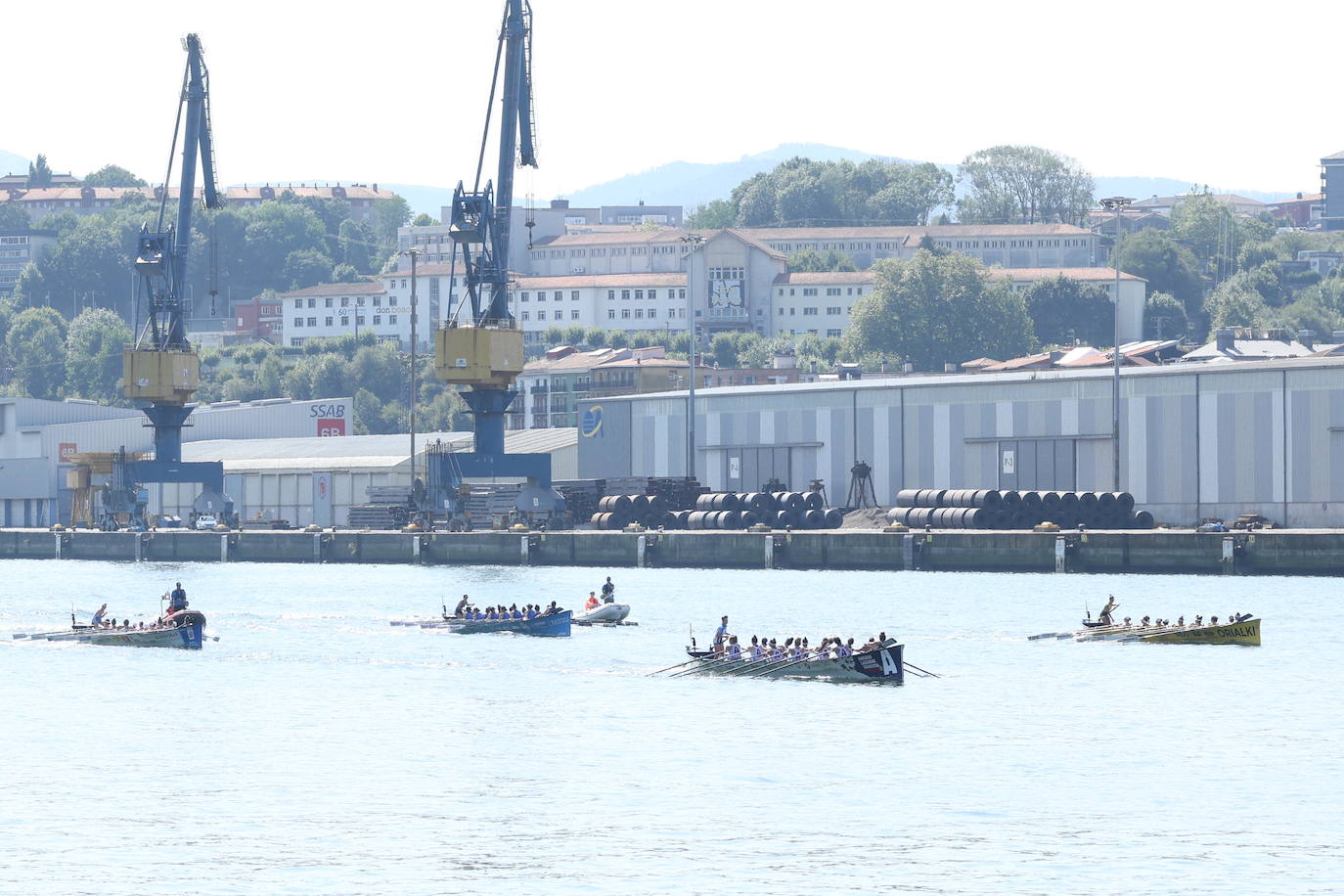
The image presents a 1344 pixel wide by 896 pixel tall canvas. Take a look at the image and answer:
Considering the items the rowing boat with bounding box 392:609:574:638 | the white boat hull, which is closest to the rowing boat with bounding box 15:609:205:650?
the rowing boat with bounding box 392:609:574:638

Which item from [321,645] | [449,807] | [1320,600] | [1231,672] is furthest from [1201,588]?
[449,807]

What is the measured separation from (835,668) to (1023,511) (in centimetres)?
4903

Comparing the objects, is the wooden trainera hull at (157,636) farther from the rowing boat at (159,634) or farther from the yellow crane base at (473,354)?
the yellow crane base at (473,354)

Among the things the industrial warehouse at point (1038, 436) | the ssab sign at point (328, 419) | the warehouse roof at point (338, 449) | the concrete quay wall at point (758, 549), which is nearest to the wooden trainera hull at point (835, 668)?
the concrete quay wall at point (758, 549)

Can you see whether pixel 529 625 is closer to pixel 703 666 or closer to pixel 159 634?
pixel 703 666

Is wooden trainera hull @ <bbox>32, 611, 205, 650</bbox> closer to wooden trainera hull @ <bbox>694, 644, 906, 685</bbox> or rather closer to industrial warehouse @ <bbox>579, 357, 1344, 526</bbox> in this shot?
wooden trainera hull @ <bbox>694, 644, 906, 685</bbox>

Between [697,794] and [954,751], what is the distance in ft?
26.7

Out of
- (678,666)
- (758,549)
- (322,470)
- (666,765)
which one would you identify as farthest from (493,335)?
(666,765)

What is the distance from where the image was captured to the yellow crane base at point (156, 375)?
497ft

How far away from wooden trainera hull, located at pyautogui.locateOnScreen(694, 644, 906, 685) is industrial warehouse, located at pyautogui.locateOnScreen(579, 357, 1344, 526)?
4777 cm

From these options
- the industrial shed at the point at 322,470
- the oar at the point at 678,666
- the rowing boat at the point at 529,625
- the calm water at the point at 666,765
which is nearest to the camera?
the calm water at the point at 666,765

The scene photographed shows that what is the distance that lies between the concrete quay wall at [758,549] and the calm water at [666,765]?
35.5 feet

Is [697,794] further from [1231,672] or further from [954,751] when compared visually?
[1231,672]

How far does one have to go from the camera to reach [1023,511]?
112625mm
